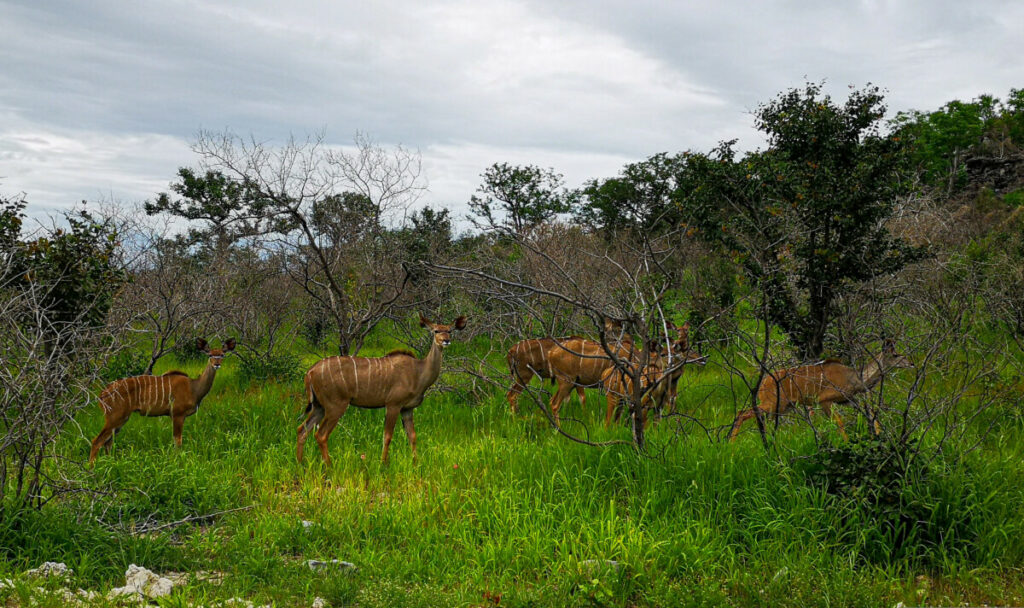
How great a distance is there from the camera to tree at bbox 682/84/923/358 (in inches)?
356

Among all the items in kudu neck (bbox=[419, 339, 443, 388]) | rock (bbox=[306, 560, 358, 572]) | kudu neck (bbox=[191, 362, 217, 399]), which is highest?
kudu neck (bbox=[419, 339, 443, 388])

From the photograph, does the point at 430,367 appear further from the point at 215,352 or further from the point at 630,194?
the point at 630,194

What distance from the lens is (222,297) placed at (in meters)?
14.0

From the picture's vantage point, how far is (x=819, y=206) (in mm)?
9031

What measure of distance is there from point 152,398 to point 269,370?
408 centimetres

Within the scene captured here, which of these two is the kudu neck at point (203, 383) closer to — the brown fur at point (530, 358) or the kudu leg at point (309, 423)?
the kudu leg at point (309, 423)

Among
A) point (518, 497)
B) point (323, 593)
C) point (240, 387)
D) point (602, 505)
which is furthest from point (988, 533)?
point (240, 387)

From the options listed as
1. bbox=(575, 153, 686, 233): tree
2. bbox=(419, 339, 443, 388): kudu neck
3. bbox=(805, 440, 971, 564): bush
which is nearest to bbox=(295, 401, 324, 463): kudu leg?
bbox=(419, 339, 443, 388): kudu neck

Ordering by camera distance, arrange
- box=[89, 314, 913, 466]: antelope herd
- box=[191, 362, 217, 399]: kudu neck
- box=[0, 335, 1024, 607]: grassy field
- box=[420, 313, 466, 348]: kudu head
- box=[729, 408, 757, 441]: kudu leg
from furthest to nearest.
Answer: box=[191, 362, 217, 399]: kudu neck
box=[420, 313, 466, 348]: kudu head
box=[89, 314, 913, 466]: antelope herd
box=[729, 408, 757, 441]: kudu leg
box=[0, 335, 1024, 607]: grassy field

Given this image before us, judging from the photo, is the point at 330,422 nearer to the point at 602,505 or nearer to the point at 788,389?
the point at 602,505

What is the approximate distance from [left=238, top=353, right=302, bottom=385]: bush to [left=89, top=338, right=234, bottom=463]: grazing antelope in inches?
130

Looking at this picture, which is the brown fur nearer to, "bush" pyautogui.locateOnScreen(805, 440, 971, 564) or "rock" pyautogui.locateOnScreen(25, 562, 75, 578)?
"bush" pyautogui.locateOnScreen(805, 440, 971, 564)

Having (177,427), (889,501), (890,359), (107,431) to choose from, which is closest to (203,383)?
(177,427)

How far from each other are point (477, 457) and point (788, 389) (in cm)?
394
